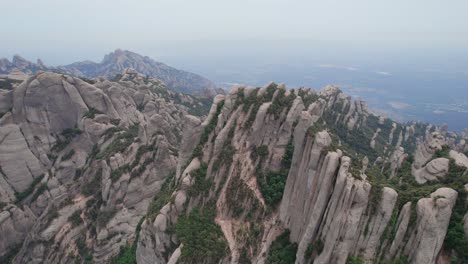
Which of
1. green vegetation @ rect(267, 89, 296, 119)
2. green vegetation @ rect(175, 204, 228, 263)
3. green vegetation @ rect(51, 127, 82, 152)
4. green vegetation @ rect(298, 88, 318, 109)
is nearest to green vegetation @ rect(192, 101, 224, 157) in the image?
green vegetation @ rect(175, 204, 228, 263)

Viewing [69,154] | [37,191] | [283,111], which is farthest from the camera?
[69,154]

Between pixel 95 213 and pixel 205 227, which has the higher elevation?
pixel 205 227

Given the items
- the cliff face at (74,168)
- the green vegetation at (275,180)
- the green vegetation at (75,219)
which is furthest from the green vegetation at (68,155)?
the green vegetation at (275,180)

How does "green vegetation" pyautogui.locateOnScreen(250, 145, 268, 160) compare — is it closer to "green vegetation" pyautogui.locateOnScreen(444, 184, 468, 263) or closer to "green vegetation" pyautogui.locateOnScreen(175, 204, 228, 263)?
"green vegetation" pyautogui.locateOnScreen(175, 204, 228, 263)

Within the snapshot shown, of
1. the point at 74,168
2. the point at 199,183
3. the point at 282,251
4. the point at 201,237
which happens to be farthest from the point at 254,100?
the point at 74,168

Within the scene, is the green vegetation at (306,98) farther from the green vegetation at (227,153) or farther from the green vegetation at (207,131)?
the green vegetation at (207,131)

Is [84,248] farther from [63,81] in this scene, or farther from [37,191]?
[63,81]

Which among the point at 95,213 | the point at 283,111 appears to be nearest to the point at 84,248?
the point at 95,213

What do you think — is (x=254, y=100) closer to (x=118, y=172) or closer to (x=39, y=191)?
(x=118, y=172)
